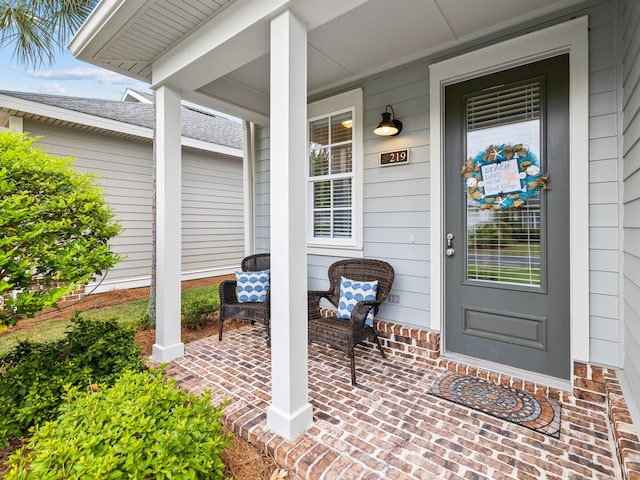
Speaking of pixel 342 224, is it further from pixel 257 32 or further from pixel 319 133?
pixel 257 32

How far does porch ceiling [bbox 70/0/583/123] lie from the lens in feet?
7.23

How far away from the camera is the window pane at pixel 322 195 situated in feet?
12.6

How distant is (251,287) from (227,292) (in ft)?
0.91

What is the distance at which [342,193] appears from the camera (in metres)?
3.71

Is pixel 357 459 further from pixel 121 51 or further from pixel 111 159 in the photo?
pixel 111 159

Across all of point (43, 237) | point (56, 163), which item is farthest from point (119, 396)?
point (56, 163)

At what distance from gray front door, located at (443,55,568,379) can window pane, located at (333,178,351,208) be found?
44.4 inches

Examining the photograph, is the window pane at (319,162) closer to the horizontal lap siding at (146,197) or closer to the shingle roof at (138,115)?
the horizontal lap siding at (146,197)

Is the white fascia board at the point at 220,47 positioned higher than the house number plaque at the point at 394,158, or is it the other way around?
the white fascia board at the point at 220,47

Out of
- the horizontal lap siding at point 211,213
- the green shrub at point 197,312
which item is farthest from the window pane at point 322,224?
the horizontal lap siding at point 211,213

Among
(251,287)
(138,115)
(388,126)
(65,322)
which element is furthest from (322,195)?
(138,115)

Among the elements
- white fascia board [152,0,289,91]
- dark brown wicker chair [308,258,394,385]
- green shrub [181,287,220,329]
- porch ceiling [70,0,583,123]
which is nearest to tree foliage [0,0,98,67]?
porch ceiling [70,0,583,123]

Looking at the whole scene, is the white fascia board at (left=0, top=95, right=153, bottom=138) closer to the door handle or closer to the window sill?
the window sill

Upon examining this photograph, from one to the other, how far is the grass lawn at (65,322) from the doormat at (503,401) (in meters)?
3.21
